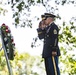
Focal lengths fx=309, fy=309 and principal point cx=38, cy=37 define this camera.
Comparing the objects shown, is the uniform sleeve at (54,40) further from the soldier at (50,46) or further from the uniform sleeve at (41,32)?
the uniform sleeve at (41,32)

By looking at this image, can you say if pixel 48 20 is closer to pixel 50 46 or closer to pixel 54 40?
pixel 54 40

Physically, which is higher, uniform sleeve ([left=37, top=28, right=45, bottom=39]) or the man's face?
the man's face

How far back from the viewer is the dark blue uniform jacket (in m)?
6.62

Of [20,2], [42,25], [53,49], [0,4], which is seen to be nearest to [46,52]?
[53,49]

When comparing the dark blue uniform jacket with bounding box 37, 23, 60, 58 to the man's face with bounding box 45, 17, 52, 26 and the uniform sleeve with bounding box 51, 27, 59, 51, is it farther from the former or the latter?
the man's face with bounding box 45, 17, 52, 26

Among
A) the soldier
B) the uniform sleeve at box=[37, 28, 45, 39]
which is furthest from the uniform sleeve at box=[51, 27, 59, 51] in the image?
the uniform sleeve at box=[37, 28, 45, 39]

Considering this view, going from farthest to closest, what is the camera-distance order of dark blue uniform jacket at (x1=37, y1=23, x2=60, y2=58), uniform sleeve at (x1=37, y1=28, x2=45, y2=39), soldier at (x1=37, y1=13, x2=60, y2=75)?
uniform sleeve at (x1=37, y1=28, x2=45, y2=39), dark blue uniform jacket at (x1=37, y1=23, x2=60, y2=58), soldier at (x1=37, y1=13, x2=60, y2=75)

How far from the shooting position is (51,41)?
6.71 metres

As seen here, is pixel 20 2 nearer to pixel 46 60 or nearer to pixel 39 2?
pixel 39 2

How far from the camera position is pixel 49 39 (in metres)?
6.74

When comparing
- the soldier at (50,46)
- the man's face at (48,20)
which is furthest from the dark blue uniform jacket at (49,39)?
the man's face at (48,20)

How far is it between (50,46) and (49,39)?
7.0 inches

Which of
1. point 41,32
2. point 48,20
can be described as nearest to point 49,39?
point 41,32

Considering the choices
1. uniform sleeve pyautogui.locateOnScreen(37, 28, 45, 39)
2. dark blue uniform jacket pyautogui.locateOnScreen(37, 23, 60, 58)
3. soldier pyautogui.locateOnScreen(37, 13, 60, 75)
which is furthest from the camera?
uniform sleeve pyautogui.locateOnScreen(37, 28, 45, 39)
